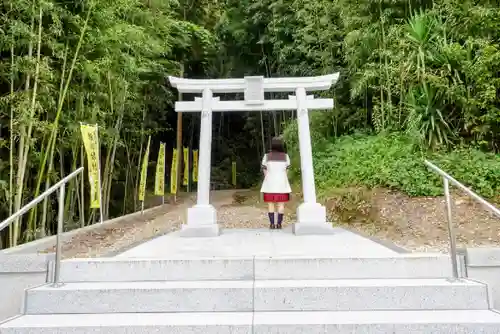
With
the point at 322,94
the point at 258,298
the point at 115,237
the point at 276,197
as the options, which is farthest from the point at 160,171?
the point at 258,298

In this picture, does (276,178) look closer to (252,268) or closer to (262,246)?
(262,246)

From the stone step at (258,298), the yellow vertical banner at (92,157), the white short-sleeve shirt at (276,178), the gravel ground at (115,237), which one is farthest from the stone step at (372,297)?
the yellow vertical banner at (92,157)

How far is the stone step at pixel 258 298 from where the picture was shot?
2545 millimetres

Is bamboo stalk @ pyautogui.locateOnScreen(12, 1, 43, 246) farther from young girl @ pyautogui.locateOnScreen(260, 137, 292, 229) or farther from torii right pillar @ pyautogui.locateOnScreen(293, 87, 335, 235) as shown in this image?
torii right pillar @ pyautogui.locateOnScreen(293, 87, 335, 235)

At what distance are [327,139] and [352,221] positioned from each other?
4087 mm

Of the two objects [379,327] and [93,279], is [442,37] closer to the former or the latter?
[379,327]

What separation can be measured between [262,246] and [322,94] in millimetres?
7174

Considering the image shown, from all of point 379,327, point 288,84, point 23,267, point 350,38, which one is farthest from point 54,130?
point 350,38

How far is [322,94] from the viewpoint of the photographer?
34.3 ft

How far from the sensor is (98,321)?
2.39m

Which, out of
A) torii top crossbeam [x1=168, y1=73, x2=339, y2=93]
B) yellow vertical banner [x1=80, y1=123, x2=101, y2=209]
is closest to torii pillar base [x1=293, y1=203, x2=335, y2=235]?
torii top crossbeam [x1=168, y1=73, x2=339, y2=93]

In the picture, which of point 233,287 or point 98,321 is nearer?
point 98,321

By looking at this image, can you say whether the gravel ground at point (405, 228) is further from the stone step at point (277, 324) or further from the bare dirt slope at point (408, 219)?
the stone step at point (277, 324)

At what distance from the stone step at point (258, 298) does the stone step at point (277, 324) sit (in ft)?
0.31
